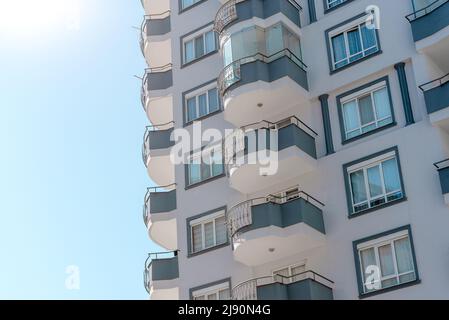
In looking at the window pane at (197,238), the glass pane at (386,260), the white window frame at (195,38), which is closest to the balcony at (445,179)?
the glass pane at (386,260)

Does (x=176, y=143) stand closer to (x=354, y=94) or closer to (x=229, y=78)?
(x=229, y=78)

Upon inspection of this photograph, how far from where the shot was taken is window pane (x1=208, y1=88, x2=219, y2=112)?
127 ft

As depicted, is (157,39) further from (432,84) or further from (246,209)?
(432,84)

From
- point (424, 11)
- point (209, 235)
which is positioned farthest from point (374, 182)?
point (209, 235)

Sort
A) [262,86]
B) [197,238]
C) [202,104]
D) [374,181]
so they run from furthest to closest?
[202,104] < [197,238] < [262,86] < [374,181]

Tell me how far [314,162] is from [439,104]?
17.1 feet

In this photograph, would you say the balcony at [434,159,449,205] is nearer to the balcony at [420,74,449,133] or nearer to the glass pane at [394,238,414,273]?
the balcony at [420,74,449,133]

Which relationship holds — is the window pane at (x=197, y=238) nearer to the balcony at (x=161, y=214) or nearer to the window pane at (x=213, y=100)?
the balcony at (x=161, y=214)

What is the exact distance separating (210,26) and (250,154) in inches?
337

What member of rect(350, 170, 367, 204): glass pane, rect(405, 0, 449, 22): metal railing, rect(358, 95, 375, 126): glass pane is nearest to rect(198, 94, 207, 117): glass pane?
rect(358, 95, 375, 126): glass pane

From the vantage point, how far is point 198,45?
40.9 metres

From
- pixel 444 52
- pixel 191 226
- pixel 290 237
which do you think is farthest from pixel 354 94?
pixel 191 226

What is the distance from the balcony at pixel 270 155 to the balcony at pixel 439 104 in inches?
191
